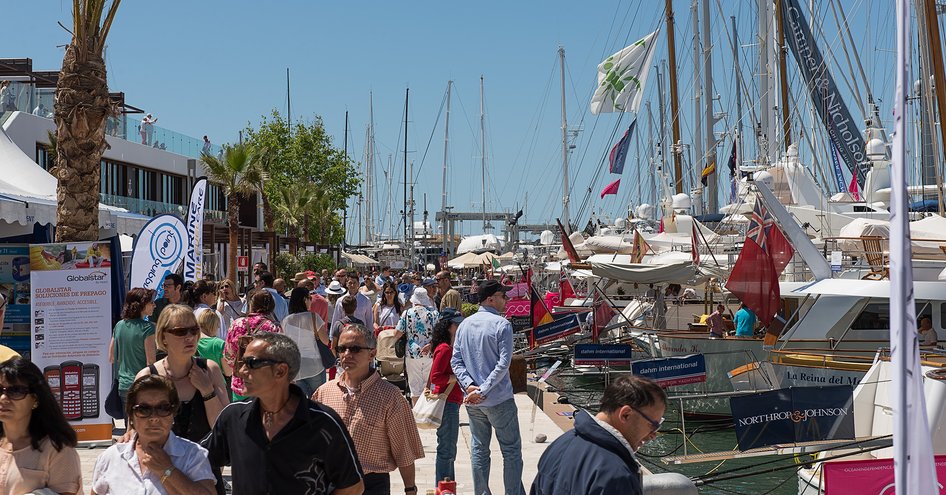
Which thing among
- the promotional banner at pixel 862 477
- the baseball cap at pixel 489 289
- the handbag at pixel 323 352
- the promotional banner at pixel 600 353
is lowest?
the promotional banner at pixel 600 353

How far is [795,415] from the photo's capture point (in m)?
9.29

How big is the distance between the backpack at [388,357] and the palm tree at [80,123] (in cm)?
382

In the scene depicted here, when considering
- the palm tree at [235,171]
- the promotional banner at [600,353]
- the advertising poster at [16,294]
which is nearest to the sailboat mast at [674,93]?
the palm tree at [235,171]

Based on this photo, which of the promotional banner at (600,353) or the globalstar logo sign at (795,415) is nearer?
the globalstar logo sign at (795,415)

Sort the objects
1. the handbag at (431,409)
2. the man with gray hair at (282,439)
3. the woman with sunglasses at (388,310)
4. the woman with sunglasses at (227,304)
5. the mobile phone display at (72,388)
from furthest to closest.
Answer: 1. the woman with sunglasses at (388,310)
2. the woman with sunglasses at (227,304)
3. the mobile phone display at (72,388)
4. the handbag at (431,409)
5. the man with gray hair at (282,439)

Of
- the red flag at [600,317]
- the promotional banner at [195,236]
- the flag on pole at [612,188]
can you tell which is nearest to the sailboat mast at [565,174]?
the flag on pole at [612,188]

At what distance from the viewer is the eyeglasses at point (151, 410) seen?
4289 mm

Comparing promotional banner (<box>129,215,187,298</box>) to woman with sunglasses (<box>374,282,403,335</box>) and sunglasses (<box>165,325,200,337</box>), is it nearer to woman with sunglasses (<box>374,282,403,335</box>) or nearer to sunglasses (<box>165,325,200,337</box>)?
woman with sunglasses (<box>374,282,403,335</box>)

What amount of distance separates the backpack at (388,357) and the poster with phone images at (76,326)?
3.70m

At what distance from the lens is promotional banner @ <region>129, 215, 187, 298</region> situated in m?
13.0

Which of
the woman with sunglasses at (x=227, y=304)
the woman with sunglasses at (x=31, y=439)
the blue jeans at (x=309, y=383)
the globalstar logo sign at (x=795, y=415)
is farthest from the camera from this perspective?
the woman with sunglasses at (x=227, y=304)

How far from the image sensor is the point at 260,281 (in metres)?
13.2

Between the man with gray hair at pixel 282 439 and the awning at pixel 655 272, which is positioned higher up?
the awning at pixel 655 272

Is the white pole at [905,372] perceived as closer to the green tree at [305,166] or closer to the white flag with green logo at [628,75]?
the white flag with green logo at [628,75]
